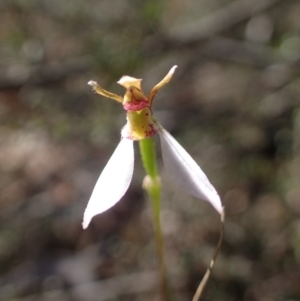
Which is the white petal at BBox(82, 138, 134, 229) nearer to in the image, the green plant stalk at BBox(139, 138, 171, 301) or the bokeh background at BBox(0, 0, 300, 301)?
the green plant stalk at BBox(139, 138, 171, 301)

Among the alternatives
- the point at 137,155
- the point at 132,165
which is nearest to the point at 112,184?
the point at 132,165

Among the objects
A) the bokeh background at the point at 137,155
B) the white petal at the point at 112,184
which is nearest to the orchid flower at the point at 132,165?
the white petal at the point at 112,184

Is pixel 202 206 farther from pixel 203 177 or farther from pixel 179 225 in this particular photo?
pixel 203 177

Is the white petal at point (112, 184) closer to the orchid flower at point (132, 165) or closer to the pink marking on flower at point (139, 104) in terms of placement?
the orchid flower at point (132, 165)

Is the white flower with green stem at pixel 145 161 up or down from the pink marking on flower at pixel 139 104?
down

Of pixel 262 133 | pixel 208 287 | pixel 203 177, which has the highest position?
pixel 262 133

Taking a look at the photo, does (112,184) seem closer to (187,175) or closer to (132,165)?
(132,165)

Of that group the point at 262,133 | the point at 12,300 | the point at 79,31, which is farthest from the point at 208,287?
the point at 79,31
